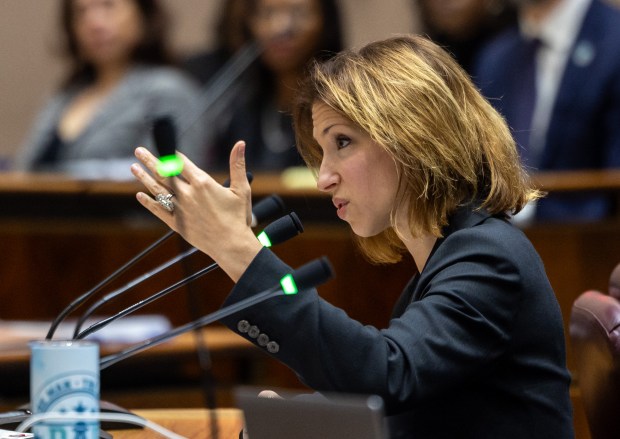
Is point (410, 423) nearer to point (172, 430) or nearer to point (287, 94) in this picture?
point (172, 430)

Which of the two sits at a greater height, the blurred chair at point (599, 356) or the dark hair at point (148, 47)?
the dark hair at point (148, 47)

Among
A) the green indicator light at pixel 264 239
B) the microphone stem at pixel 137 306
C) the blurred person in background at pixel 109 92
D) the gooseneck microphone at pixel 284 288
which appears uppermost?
the blurred person in background at pixel 109 92

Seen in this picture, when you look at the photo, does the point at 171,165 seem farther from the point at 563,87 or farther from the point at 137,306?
the point at 563,87

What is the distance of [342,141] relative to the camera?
76.7 inches

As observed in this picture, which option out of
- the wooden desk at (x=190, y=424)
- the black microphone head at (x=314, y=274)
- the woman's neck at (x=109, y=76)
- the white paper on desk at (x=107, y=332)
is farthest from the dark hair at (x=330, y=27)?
the black microphone head at (x=314, y=274)

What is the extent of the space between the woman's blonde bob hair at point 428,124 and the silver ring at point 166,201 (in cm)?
35

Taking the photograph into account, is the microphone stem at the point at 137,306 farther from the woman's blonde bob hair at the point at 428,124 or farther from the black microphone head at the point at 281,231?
the woman's blonde bob hair at the point at 428,124

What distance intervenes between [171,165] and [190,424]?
2.29 feet

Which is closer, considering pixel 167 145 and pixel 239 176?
pixel 167 145

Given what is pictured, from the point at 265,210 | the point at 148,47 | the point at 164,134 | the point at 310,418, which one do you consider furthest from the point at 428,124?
the point at 148,47

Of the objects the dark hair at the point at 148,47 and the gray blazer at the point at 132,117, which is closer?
the gray blazer at the point at 132,117

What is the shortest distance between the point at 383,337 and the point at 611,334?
488 millimetres

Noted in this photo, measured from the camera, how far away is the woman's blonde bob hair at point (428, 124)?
1.86m

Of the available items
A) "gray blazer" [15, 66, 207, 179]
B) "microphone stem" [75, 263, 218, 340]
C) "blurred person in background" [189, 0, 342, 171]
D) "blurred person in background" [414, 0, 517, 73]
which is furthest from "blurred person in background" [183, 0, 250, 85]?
"microphone stem" [75, 263, 218, 340]
